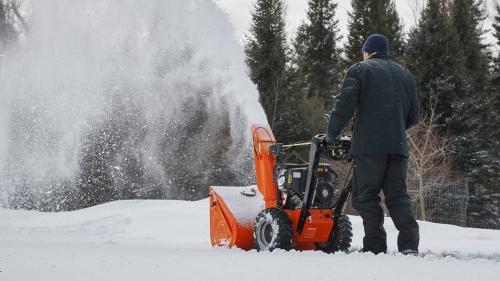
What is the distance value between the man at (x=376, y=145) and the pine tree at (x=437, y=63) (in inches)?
542

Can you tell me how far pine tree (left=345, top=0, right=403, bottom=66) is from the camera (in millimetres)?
23141

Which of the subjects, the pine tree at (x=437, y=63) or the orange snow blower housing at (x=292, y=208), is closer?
the orange snow blower housing at (x=292, y=208)

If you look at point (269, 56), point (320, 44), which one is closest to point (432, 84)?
point (269, 56)

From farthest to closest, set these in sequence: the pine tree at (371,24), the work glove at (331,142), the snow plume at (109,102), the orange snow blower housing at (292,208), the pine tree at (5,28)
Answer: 1. the pine tree at (371,24)
2. the pine tree at (5,28)
3. the snow plume at (109,102)
4. the orange snow blower housing at (292,208)
5. the work glove at (331,142)

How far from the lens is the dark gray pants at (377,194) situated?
3.96 meters

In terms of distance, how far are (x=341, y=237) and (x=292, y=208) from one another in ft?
1.45

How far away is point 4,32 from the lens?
1520cm

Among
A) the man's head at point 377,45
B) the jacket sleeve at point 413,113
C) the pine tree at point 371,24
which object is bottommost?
the jacket sleeve at point 413,113

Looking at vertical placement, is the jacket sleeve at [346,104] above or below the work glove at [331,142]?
above

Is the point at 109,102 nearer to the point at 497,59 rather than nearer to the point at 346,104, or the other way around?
the point at 346,104

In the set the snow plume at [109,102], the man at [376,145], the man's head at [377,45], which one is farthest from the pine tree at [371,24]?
the man at [376,145]

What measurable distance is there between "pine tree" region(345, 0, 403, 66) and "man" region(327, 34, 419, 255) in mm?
19230

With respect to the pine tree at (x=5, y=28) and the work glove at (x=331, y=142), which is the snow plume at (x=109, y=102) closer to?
the pine tree at (x=5, y=28)

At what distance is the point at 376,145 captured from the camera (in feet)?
13.0
